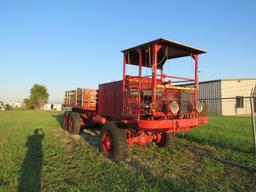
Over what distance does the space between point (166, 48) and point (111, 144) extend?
10.2 ft

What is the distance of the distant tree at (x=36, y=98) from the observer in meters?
43.6

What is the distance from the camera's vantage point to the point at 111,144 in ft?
17.3

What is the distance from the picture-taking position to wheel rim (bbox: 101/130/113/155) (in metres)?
5.32

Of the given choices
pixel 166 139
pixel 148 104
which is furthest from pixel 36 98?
pixel 148 104

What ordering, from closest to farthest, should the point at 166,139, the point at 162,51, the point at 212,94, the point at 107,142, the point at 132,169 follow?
the point at 132,169 → the point at 107,142 → the point at 162,51 → the point at 166,139 → the point at 212,94

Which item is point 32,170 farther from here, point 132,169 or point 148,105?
point 148,105

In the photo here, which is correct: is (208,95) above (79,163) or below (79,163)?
above

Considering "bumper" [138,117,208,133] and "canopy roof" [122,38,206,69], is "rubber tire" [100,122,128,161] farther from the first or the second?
"canopy roof" [122,38,206,69]

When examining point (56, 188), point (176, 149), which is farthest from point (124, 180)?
point (176, 149)

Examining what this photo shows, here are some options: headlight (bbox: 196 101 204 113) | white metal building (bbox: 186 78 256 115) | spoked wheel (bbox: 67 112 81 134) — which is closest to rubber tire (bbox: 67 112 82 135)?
spoked wheel (bbox: 67 112 81 134)

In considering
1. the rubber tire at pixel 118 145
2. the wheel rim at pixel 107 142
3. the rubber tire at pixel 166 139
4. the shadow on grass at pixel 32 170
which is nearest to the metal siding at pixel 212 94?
the rubber tire at pixel 166 139

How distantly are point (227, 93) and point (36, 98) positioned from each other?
39.4m

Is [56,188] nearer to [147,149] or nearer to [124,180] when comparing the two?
[124,180]

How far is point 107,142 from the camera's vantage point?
18.0 ft
